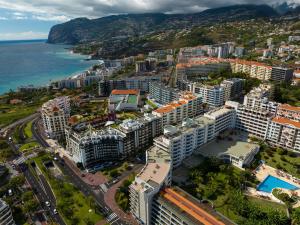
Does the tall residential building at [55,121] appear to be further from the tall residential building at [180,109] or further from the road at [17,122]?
the tall residential building at [180,109]

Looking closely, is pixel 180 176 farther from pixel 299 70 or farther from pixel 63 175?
pixel 299 70

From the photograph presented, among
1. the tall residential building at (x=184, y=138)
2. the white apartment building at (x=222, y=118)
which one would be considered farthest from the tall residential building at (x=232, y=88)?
the tall residential building at (x=184, y=138)

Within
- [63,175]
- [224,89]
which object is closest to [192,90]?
[224,89]

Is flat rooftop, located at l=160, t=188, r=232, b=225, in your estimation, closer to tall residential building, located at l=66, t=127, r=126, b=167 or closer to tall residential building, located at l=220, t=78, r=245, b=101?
tall residential building, located at l=66, t=127, r=126, b=167

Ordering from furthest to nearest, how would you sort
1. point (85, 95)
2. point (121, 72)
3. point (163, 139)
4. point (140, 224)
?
point (121, 72) < point (85, 95) < point (163, 139) < point (140, 224)

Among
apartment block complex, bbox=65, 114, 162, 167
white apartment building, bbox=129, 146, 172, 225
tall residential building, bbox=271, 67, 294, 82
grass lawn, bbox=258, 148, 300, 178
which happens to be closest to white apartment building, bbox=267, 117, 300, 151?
grass lawn, bbox=258, 148, 300, 178

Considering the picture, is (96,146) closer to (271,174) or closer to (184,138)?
(184,138)
